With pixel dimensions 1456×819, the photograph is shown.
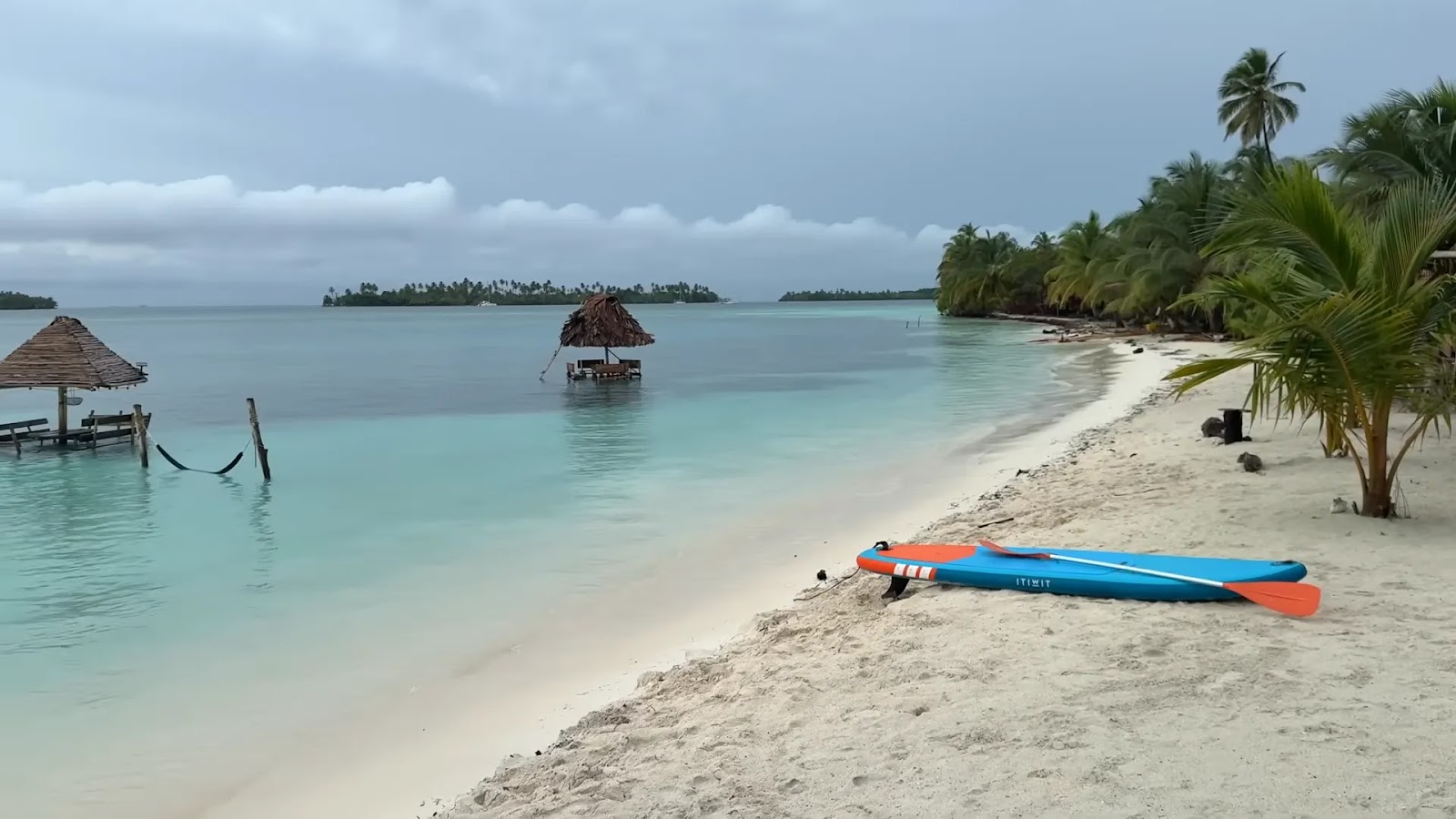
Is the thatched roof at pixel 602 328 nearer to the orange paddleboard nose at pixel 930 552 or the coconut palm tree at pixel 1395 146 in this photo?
the coconut palm tree at pixel 1395 146

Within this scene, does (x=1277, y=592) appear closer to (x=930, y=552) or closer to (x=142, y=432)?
(x=930, y=552)

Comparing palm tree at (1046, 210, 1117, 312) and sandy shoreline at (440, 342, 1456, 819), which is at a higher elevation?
palm tree at (1046, 210, 1117, 312)

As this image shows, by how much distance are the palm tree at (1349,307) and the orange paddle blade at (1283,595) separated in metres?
1.49

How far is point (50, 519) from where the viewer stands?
38.1 ft

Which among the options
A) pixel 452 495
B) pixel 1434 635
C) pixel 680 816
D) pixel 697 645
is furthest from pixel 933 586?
pixel 452 495

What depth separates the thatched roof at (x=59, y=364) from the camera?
16.5 m

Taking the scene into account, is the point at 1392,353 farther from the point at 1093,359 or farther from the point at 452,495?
the point at 1093,359

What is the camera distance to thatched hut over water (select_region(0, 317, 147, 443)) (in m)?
16.5

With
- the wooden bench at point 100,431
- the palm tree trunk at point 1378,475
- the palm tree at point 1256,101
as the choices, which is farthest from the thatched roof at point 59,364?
the palm tree at point 1256,101

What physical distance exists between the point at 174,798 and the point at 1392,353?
23.4 ft

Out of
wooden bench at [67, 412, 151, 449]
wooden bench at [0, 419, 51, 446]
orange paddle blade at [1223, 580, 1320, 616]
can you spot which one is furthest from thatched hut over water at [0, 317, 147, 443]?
orange paddle blade at [1223, 580, 1320, 616]

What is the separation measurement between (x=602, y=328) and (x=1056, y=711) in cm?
2494

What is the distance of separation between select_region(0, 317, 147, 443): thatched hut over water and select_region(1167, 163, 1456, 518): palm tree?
17230mm

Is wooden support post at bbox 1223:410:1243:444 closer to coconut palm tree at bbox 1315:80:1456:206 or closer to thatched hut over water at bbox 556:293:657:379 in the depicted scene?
coconut palm tree at bbox 1315:80:1456:206
